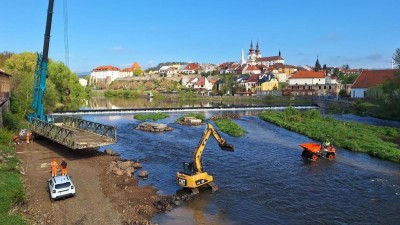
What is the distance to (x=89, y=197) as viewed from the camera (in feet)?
64.4

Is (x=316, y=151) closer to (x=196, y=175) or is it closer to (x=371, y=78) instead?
(x=196, y=175)

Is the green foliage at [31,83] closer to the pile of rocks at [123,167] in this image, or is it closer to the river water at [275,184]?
the river water at [275,184]

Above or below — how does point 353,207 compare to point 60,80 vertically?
below

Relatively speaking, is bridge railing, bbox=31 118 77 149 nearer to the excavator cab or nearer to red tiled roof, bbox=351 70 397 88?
the excavator cab

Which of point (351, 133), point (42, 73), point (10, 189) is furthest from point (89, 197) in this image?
point (351, 133)

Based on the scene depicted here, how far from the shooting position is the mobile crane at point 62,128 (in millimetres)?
29219

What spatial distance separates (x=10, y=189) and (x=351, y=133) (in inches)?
1400

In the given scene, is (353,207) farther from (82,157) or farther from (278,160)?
(82,157)

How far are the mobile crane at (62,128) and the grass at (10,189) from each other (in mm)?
4264

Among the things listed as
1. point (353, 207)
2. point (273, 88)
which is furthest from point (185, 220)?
point (273, 88)

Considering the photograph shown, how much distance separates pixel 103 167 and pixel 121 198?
23.1 ft

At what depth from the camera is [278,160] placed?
3084cm

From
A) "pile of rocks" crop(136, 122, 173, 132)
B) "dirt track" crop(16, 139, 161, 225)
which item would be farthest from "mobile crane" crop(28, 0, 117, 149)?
"pile of rocks" crop(136, 122, 173, 132)

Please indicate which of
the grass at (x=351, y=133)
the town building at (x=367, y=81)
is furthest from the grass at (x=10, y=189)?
the town building at (x=367, y=81)
